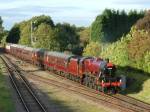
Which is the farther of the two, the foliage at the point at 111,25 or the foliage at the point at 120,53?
the foliage at the point at 111,25

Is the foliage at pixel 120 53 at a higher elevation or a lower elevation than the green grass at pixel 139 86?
higher

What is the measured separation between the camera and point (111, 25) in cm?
9931

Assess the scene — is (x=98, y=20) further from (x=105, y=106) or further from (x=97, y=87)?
(x=105, y=106)

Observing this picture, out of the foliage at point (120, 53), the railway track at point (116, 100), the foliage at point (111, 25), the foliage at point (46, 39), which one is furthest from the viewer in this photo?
the foliage at point (111, 25)

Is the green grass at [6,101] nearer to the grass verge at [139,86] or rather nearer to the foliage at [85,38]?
the grass verge at [139,86]

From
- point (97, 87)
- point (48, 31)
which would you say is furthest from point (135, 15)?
point (97, 87)

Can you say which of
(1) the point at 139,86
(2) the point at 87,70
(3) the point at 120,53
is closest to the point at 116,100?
(1) the point at 139,86

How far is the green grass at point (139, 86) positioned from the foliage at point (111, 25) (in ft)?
161

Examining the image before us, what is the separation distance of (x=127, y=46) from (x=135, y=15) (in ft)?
199

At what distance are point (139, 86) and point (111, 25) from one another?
62.5 metres

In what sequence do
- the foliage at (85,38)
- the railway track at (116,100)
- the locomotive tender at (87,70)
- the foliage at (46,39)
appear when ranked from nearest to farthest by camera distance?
1. the railway track at (116,100)
2. the locomotive tender at (87,70)
3. the foliage at (46,39)
4. the foliage at (85,38)

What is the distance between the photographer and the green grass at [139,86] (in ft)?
115

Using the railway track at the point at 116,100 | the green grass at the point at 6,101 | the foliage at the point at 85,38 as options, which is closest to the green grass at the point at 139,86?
the railway track at the point at 116,100

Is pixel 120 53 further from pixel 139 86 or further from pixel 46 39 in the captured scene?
pixel 46 39
